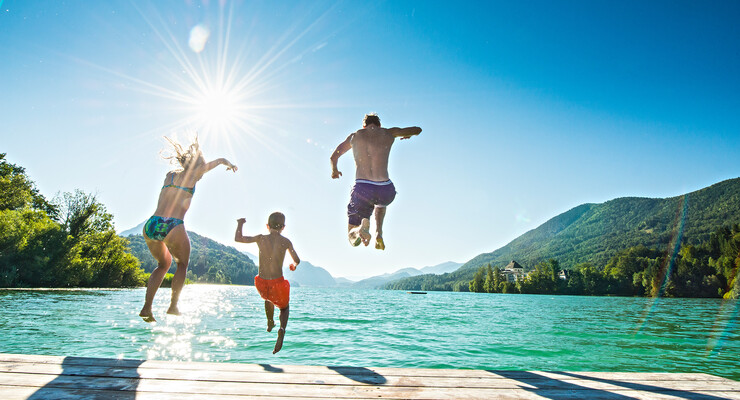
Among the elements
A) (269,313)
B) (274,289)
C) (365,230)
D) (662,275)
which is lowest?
(269,313)

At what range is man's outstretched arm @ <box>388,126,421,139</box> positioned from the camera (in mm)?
5069

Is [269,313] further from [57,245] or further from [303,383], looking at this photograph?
[57,245]

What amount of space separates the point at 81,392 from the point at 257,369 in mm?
1537

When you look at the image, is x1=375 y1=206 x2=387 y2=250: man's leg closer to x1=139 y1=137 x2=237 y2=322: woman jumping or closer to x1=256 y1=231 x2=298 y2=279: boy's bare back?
x1=256 y1=231 x2=298 y2=279: boy's bare back

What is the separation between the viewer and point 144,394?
10.1 ft

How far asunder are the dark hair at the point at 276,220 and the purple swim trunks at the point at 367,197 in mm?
976

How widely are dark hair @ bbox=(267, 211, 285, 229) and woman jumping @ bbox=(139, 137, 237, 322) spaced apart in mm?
820

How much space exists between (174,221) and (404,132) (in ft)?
10.7

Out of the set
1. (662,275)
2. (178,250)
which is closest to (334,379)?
(178,250)

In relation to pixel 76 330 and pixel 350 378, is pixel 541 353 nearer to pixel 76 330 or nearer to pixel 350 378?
pixel 350 378

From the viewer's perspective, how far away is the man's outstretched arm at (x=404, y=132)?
200 inches

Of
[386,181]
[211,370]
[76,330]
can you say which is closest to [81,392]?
[211,370]

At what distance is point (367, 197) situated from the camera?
5062 mm

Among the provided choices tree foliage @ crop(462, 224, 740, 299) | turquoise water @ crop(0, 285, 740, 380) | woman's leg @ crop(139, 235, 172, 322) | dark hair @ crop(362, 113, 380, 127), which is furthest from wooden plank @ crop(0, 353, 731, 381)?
tree foliage @ crop(462, 224, 740, 299)
